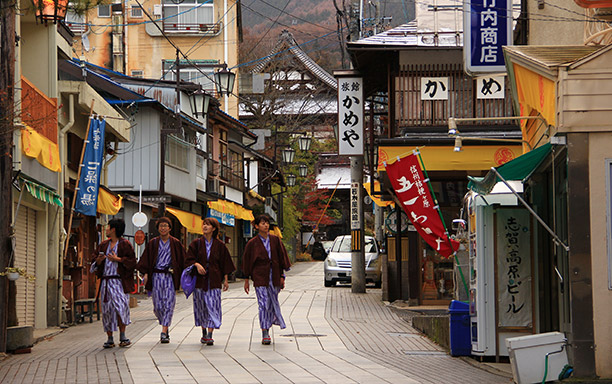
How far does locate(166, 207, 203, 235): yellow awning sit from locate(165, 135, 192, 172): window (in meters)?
1.76

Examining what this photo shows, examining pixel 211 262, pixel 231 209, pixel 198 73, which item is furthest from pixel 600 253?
pixel 198 73

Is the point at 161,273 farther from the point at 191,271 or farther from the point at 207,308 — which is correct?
the point at 207,308

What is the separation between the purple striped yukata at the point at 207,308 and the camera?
13.8 m

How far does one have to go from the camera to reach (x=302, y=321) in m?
Answer: 18.8

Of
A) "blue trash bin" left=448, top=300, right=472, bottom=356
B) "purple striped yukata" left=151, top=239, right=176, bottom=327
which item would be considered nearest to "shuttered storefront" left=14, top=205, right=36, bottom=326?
"purple striped yukata" left=151, top=239, right=176, bottom=327

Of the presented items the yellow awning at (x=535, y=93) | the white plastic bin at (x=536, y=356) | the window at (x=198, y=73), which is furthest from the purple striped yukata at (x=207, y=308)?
the window at (x=198, y=73)

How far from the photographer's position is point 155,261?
45.6ft

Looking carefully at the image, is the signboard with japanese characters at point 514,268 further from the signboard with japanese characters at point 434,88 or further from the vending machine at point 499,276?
the signboard with japanese characters at point 434,88

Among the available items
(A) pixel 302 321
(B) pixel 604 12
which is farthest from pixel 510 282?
(A) pixel 302 321

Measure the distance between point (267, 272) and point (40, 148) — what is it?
17.1 ft

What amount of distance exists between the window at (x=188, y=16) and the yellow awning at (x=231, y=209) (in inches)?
390

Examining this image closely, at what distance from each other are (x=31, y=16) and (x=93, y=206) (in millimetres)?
4489

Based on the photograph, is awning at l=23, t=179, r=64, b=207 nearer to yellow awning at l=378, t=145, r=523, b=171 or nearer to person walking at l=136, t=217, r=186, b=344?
person walking at l=136, t=217, r=186, b=344

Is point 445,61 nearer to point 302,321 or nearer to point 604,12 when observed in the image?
point 302,321
